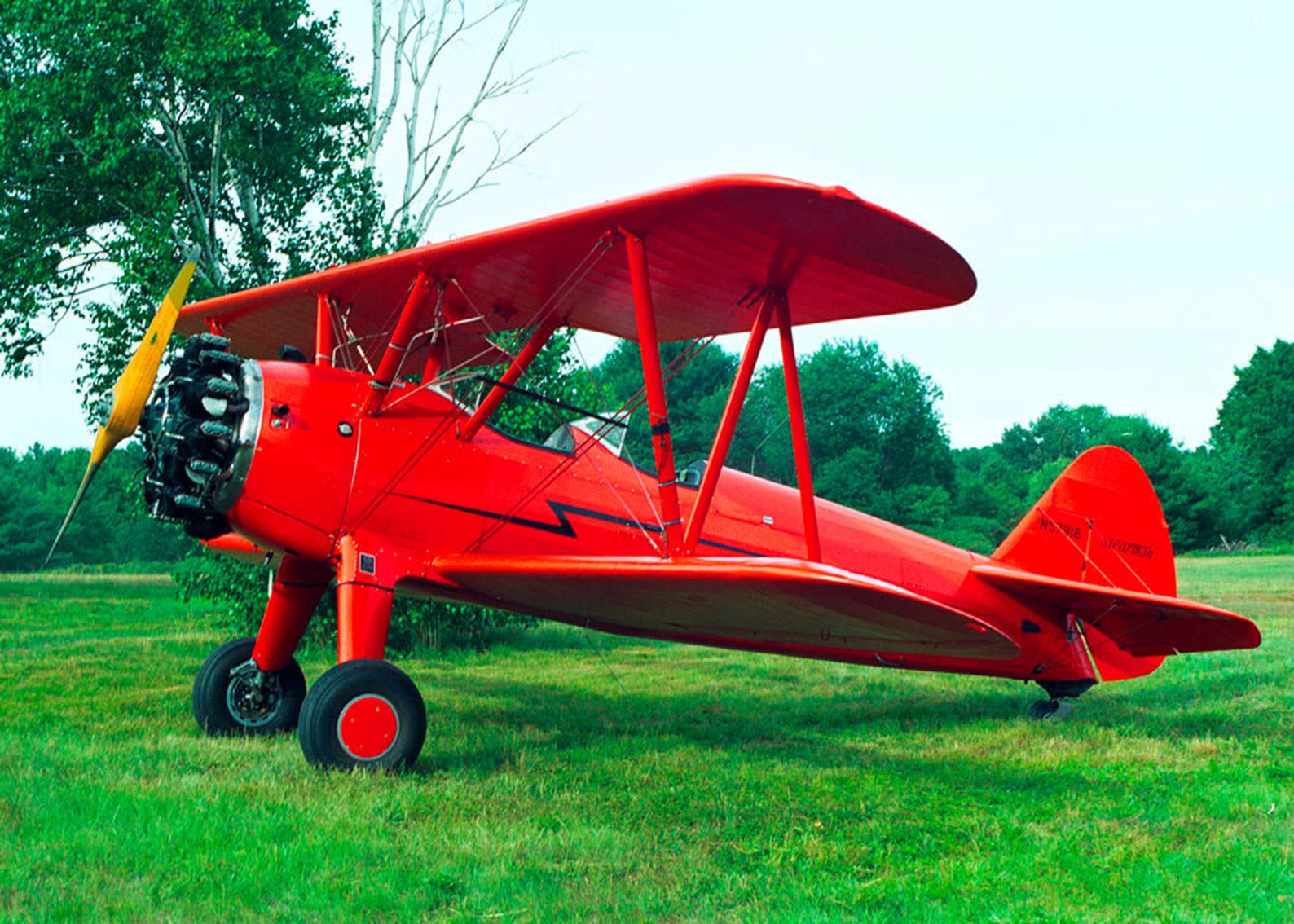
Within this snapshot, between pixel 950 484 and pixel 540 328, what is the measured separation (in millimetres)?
37565

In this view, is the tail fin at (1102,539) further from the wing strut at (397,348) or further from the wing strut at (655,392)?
the wing strut at (397,348)

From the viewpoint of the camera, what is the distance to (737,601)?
5129 millimetres

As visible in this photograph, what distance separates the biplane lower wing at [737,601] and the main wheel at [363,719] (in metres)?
0.85

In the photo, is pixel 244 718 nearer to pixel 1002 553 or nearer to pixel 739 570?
pixel 739 570

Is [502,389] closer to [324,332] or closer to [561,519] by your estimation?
[561,519]

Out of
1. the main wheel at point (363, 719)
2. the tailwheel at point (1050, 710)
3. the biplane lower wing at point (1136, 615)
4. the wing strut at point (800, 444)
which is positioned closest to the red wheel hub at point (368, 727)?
the main wheel at point (363, 719)

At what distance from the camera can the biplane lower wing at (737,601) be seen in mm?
4648

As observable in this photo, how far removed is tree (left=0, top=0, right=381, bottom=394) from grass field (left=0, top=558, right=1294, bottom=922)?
572 cm

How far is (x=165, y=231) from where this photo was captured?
467 inches

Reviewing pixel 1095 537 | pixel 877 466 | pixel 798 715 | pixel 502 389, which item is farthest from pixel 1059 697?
pixel 877 466

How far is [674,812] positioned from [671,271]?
334 centimetres

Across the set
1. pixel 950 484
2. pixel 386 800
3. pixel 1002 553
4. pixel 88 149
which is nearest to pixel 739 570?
pixel 386 800

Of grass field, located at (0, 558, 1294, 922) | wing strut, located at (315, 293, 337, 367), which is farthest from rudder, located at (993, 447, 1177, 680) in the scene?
wing strut, located at (315, 293, 337, 367)

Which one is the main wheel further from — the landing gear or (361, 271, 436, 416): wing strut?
the landing gear
